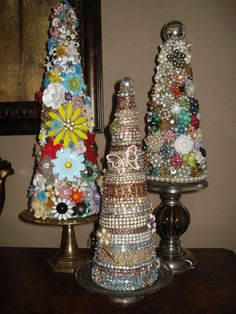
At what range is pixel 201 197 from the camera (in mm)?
1323

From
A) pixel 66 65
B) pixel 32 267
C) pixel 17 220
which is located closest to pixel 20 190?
pixel 17 220

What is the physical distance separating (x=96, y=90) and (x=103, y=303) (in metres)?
0.72

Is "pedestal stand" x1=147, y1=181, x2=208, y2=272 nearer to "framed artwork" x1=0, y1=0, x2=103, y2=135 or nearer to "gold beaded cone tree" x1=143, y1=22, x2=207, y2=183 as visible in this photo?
"gold beaded cone tree" x1=143, y1=22, x2=207, y2=183

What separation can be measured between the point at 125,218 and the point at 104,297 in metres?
0.22

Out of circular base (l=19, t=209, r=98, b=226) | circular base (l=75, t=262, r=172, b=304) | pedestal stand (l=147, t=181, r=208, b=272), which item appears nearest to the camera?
circular base (l=75, t=262, r=172, b=304)

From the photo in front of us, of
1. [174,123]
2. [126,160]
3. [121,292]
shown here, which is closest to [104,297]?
[121,292]

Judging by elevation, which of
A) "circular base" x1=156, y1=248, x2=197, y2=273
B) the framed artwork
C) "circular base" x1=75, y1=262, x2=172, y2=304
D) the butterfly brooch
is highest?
the framed artwork

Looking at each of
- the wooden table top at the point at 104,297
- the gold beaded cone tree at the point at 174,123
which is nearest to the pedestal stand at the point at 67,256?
the wooden table top at the point at 104,297

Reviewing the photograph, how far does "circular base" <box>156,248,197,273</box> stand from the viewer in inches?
41.7

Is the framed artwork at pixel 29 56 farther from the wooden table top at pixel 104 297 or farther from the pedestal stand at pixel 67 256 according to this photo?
the wooden table top at pixel 104 297

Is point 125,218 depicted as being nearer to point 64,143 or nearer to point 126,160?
point 126,160

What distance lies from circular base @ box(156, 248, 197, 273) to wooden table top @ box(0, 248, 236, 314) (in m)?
0.02

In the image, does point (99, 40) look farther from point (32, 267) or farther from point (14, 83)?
point (32, 267)

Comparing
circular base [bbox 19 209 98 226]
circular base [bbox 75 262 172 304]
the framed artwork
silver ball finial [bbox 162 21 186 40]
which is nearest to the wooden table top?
circular base [bbox 75 262 172 304]
